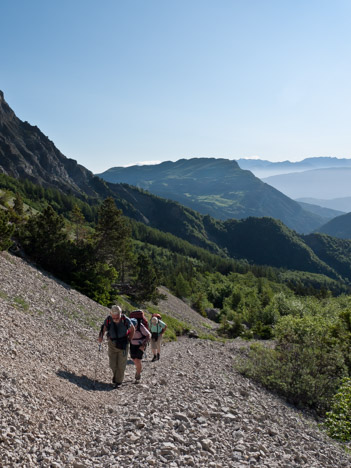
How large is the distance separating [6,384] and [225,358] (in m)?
15.2

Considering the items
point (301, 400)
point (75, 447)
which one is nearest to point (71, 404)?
point (75, 447)

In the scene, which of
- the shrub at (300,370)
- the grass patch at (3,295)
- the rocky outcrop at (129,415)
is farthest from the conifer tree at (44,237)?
the shrub at (300,370)

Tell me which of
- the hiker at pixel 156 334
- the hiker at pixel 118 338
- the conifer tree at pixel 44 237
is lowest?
the hiker at pixel 156 334

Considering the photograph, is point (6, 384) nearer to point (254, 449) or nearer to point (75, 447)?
point (75, 447)

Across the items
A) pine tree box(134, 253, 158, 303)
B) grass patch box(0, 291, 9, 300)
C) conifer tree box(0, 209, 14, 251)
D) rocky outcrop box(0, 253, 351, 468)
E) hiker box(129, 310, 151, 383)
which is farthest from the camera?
pine tree box(134, 253, 158, 303)

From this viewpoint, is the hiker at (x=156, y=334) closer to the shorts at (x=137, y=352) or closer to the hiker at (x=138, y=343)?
the hiker at (x=138, y=343)

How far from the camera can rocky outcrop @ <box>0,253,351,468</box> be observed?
7254 mm

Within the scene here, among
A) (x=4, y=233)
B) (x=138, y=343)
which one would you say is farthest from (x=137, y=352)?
(x=4, y=233)

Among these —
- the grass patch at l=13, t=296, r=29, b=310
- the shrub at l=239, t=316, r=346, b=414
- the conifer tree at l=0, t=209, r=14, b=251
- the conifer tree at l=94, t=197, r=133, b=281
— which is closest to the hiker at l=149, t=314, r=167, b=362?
the shrub at l=239, t=316, r=346, b=414

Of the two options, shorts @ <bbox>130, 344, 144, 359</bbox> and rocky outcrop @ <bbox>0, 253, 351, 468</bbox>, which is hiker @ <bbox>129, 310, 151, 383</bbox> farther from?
rocky outcrop @ <bbox>0, 253, 351, 468</bbox>

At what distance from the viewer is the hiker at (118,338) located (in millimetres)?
12039

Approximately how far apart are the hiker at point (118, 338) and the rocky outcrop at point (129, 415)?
2.54ft

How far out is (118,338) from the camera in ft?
39.6

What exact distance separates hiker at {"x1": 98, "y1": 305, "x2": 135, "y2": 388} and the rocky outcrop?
0.77 m
